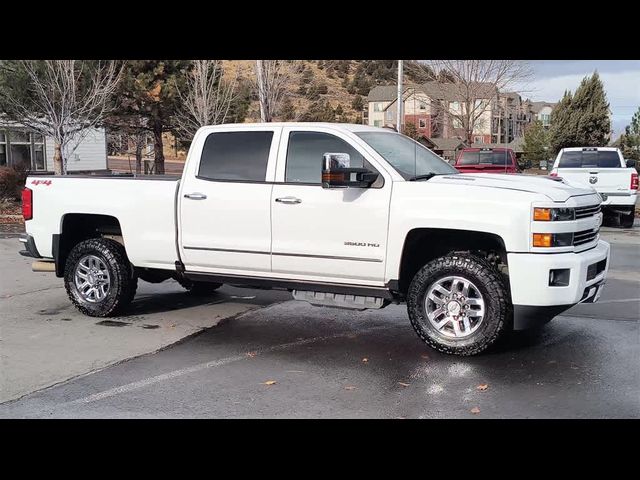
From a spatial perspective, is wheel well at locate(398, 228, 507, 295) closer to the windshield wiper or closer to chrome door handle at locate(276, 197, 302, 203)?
the windshield wiper

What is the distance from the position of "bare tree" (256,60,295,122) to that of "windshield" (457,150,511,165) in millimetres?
8293

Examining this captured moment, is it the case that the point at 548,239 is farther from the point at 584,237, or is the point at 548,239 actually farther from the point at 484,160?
the point at 484,160

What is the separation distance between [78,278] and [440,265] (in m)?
4.25

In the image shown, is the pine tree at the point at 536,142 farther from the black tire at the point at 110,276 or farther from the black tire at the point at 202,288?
the black tire at the point at 110,276

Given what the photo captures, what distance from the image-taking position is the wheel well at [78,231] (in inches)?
317

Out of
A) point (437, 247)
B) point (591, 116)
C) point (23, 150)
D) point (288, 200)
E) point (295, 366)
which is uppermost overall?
point (591, 116)

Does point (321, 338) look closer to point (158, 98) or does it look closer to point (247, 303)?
point (247, 303)

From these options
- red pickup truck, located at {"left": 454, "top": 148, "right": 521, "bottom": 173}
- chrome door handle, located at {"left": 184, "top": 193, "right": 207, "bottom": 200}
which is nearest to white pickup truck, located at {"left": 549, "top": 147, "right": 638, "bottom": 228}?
red pickup truck, located at {"left": 454, "top": 148, "right": 521, "bottom": 173}

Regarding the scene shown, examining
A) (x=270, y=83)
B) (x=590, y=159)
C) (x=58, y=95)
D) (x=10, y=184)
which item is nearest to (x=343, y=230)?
(x=590, y=159)

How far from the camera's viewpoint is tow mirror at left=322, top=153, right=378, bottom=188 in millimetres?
6352

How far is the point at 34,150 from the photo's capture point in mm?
34031

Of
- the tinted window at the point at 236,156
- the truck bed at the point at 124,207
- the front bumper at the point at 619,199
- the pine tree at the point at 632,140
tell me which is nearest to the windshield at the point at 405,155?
the tinted window at the point at 236,156

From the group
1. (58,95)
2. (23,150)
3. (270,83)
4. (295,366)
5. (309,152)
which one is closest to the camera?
(295,366)

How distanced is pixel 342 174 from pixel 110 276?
3.10m
